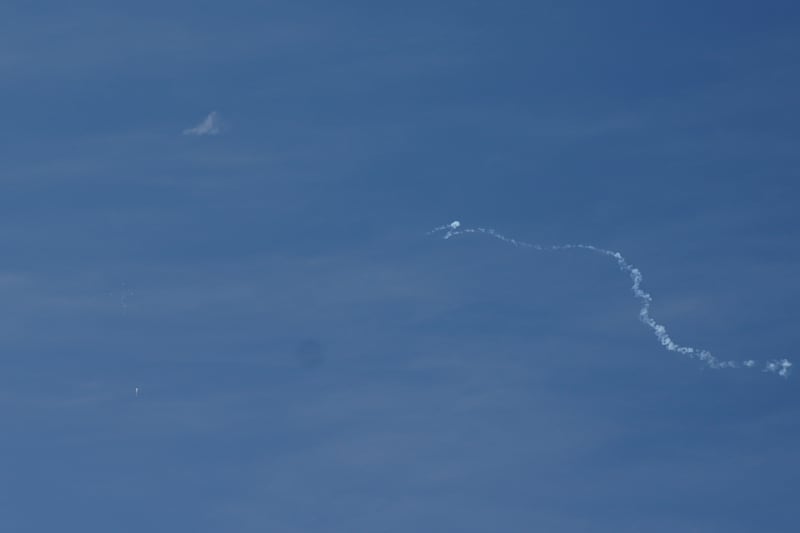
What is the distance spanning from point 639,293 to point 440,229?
630cm

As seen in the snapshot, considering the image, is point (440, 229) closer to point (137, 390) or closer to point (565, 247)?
point (565, 247)

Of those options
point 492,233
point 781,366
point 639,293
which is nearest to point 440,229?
point 492,233

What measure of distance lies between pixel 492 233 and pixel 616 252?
3776 mm

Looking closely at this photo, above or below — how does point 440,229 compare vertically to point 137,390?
above

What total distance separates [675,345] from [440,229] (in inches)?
310

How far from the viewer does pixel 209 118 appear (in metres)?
76.8

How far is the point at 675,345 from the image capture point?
7456 cm

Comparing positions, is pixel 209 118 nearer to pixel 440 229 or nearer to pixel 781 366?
pixel 440 229

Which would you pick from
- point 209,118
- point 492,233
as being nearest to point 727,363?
point 492,233

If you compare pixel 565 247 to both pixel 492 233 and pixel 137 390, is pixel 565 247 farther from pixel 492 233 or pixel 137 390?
pixel 137 390

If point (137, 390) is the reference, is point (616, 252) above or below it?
above

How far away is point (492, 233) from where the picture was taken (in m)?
75.6

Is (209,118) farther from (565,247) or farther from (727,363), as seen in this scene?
(727,363)

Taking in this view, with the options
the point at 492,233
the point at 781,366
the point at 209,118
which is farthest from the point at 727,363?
the point at 209,118
